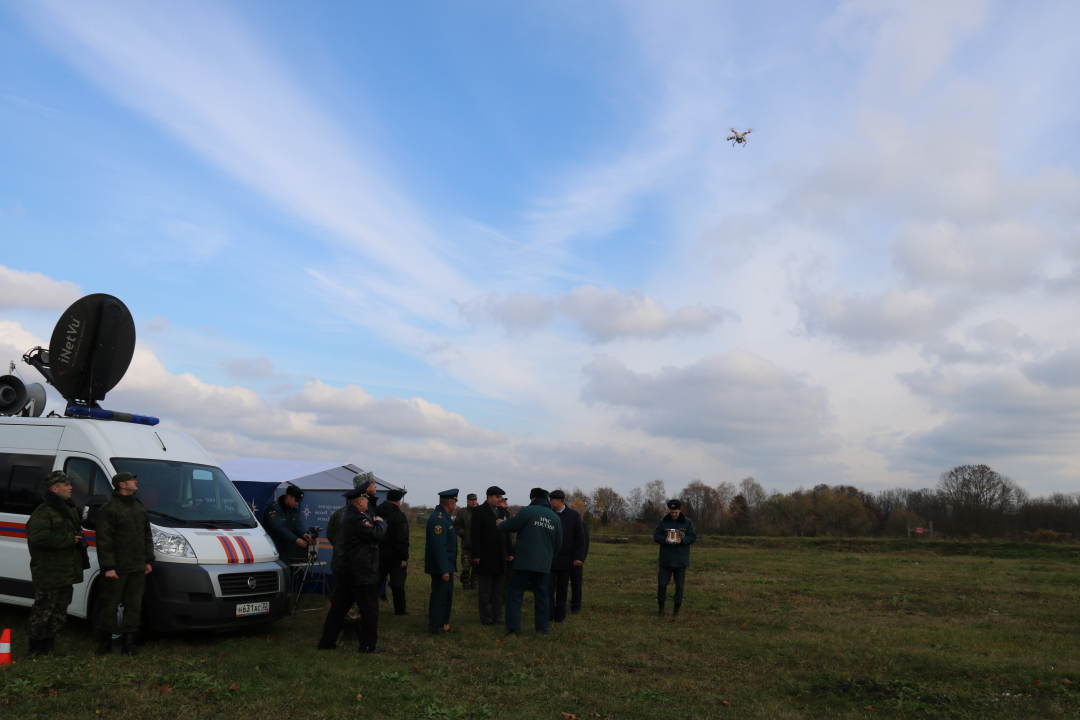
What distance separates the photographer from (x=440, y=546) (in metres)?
9.48

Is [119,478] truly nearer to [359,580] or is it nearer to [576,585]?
[359,580]

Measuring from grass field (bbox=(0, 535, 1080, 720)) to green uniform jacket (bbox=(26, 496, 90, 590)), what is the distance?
0.81 meters

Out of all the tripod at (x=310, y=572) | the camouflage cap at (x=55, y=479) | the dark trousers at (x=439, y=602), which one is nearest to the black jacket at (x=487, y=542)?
the dark trousers at (x=439, y=602)

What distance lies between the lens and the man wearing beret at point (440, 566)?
9391 millimetres

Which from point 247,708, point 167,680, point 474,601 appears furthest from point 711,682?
point 474,601

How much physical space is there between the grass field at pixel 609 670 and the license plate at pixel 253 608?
1.19 ft

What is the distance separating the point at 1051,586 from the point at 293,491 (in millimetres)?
19611

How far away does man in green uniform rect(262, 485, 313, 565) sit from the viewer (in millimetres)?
10391

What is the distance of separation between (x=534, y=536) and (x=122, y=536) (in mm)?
4990

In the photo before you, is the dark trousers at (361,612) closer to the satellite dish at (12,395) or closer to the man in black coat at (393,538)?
the man in black coat at (393,538)

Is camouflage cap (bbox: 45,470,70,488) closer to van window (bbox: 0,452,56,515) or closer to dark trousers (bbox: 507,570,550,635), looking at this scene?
van window (bbox: 0,452,56,515)

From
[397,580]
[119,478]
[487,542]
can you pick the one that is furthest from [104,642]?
[487,542]

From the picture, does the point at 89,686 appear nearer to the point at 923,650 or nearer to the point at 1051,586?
the point at 923,650

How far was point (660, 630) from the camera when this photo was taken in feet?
34.1
